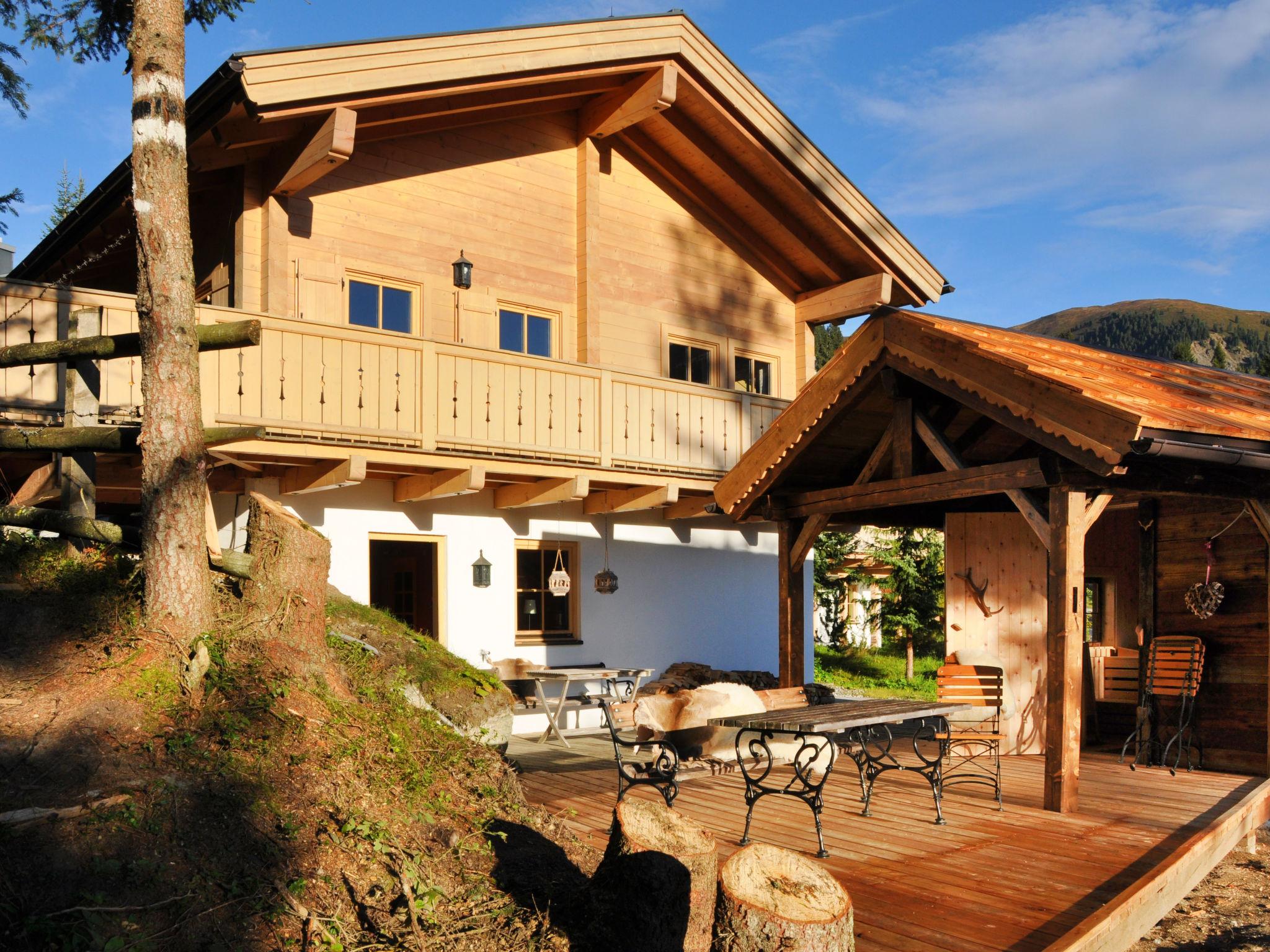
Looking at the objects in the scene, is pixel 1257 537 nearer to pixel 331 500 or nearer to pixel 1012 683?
pixel 1012 683

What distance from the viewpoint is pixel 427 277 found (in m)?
12.7

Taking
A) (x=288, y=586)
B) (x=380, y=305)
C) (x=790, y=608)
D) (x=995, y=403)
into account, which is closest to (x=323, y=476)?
(x=380, y=305)

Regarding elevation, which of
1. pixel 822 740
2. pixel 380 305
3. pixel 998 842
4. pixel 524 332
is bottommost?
pixel 998 842

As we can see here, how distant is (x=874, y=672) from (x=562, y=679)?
14.7 meters

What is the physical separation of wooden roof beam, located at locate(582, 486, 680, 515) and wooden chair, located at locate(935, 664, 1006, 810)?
12.4 ft

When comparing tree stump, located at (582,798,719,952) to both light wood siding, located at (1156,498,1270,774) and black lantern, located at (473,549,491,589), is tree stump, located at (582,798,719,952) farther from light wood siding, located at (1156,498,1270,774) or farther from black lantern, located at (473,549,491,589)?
black lantern, located at (473,549,491,589)

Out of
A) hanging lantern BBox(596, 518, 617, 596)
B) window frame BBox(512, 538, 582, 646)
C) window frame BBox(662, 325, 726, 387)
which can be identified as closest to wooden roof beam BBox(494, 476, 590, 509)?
window frame BBox(512, 538, 582, 646)

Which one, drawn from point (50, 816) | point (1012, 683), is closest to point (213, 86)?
point (50, 816)

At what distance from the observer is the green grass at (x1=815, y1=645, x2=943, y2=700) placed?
22484 mm

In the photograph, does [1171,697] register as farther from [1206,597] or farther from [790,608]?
[790,608]

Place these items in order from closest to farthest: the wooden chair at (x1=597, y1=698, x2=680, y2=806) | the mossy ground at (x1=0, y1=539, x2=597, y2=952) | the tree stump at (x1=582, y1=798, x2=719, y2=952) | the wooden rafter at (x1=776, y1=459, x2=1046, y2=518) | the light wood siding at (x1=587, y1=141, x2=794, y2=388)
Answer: the mossy ground at (x1=0, y1=539, x2=597, y2=952), the tree stump at (x1=582, y1=798, x2=719, y2=952), the wooden chair at (x1=597, y1=698, x2=680, y2=806), the wooden rafter at (x1=776, y1=459, x2=1046, y2=518), the light wood siding at (x1=587, y1=141, x2=794, y2=388)

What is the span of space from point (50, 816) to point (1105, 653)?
37.8 ft

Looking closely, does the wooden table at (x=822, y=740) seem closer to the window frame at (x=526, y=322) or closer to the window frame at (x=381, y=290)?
the window frame at (x=526, y=322)

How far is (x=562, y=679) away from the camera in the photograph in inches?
479
